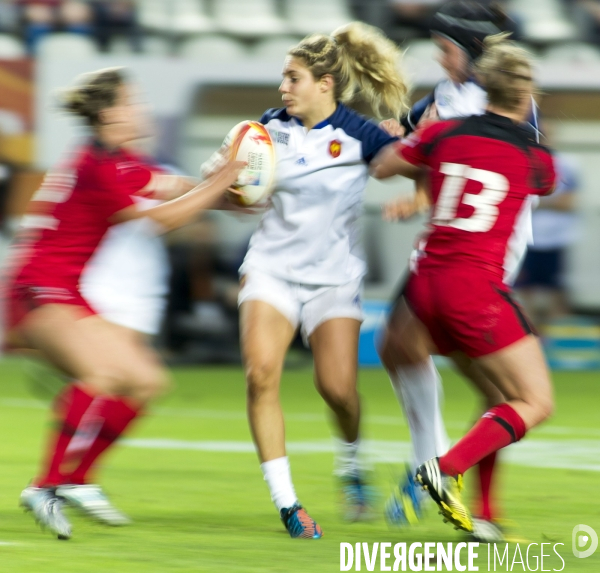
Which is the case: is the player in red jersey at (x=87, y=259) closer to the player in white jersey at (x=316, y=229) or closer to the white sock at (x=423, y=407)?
the player in white jersey at (x=316, y=229)

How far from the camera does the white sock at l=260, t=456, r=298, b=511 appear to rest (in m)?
4.93

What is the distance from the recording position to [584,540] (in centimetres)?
490

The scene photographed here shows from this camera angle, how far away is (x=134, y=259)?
9961 mm

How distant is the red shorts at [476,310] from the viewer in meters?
4.57

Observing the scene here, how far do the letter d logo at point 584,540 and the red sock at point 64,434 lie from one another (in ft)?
6.13

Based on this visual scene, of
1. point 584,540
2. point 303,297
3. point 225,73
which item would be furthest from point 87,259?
point 225,73

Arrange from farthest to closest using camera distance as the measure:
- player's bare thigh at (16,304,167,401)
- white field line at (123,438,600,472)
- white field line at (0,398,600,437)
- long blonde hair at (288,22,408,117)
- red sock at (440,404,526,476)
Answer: white field line at (0,398,600,437), white field line at (123,438,600,472), long blonde hair at (288,22,408,117), player's bare thigh at (16,304,167,401), red sock at (440,404,526,476)

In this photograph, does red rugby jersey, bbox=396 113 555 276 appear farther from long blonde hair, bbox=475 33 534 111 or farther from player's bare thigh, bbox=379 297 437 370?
player's bare thigh, bbox=379 297 437 370

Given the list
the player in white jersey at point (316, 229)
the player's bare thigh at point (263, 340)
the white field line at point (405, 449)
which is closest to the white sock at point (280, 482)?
the player's bare thigh at point (263, 340)

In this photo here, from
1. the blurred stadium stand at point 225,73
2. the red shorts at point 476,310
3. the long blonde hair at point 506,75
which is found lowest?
the blurred stadium stand at point 225,73

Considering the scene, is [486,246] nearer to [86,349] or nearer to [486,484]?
[486,484]

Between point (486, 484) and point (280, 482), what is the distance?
77cm

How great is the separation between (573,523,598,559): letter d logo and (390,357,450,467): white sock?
610 millimetres

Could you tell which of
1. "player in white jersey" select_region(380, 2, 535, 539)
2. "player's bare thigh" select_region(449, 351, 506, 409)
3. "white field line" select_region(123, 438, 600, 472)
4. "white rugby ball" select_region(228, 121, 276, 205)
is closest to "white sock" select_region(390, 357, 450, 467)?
"player in white jersey" select_region(380, 2, 535, 539)
